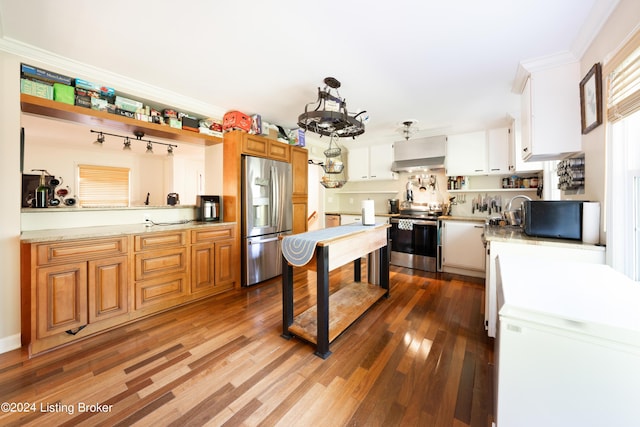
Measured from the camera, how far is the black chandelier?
2002 mm

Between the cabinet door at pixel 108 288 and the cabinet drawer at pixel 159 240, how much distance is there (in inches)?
6.8

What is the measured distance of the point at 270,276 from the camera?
3559 millimetres

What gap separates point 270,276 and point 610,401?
3257 millimetres

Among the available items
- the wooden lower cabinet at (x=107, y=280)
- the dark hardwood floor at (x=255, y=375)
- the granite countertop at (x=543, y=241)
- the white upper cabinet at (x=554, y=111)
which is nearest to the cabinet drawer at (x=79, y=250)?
the wooden lower cabinet at (x=107, y=280)

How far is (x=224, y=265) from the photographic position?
3057 millimetres

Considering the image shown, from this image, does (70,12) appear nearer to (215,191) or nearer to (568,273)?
(215,191)

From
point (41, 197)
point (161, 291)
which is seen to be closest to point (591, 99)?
point (161, 291)

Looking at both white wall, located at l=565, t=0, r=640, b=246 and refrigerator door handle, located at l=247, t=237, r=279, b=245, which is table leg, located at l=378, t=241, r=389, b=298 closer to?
refrigerator door handle, located at l=247, t=237, r=279, b=245

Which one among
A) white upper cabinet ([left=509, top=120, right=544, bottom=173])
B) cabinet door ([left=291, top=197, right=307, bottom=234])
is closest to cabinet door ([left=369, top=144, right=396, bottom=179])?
cabinet door ([left=291, top=197, right=307, bottom=234])

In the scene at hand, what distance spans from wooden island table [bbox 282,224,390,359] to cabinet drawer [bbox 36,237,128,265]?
1.54 m

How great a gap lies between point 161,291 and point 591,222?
3.78m

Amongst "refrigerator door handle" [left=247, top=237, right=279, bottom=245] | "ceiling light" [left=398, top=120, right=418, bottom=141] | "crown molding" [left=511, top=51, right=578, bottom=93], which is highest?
"ceiling light" [left=398, top=120, right=418, bottom=141]

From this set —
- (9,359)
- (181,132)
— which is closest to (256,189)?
(181,132)

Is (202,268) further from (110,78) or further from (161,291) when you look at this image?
(110,78)
